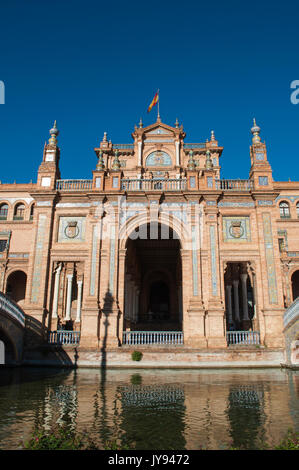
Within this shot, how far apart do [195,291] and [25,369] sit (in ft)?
30.9

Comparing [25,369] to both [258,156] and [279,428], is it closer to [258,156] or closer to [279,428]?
[279,428]

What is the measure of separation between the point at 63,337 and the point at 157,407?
36.1 feet

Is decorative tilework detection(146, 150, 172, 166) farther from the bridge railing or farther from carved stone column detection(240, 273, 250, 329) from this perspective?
carved stone column detection(240, 273, 250, 329)

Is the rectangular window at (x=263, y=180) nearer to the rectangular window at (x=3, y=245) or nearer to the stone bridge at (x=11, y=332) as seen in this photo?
the stone bridge at (x=11, y=332)

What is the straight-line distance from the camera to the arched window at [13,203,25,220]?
38.0 m

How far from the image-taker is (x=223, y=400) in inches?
398

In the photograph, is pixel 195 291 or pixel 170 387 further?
pixel 195 291

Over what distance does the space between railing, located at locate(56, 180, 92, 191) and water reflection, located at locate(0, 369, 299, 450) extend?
35.9 ft

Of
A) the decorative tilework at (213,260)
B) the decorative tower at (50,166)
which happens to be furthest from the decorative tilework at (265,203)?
the decorative tower at (50,166)

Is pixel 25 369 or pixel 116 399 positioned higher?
pixel 25 369

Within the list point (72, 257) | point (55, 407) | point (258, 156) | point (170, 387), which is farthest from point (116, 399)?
point (258, 156)

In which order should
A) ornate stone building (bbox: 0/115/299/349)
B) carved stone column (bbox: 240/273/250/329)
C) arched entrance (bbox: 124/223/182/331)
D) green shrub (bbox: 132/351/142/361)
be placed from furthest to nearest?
arched entrance (bbox: 124/223/182/331) → carved stone column (bbox: 240/273/250/329) → ornate stone building (bbox: 0/115/299/349) → green shrub (bbox: 132/351/142/361)

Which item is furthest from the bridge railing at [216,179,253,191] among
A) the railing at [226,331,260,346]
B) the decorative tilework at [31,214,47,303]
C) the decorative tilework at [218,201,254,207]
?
the decorative tilework at [31,214,47,303]

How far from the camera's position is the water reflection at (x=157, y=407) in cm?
673
